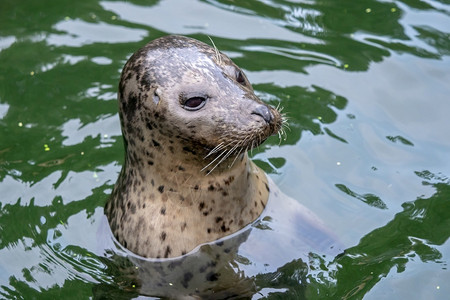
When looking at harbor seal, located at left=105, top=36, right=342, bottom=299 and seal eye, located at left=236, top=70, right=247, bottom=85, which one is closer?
harbor seal, located at left=105, top=36, right=342, bottom=299

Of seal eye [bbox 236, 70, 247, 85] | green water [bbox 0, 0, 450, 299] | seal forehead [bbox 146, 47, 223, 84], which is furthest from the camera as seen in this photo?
green water [bbox 0, 0, 450, 299]

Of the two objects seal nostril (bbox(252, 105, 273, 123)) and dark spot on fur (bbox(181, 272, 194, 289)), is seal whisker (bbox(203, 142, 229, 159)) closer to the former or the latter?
seal nostril (bbox(252, 105, 273, 123))

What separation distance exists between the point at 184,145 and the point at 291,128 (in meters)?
2.18

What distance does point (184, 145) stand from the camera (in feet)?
18.3

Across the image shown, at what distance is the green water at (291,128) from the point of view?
6285 mm

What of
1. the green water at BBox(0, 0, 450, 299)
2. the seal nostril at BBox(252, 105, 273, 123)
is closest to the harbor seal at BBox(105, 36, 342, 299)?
the seal nostril at BBox(252, 105, 273, 123)

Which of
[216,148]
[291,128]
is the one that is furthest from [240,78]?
[291,128]

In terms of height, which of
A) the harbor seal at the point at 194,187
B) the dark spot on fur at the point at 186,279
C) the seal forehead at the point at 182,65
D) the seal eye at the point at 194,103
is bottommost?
the dark spot on fur at the point at 186,279

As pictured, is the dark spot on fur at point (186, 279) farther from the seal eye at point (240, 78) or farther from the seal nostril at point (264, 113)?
the seal eye at point (240, 78)

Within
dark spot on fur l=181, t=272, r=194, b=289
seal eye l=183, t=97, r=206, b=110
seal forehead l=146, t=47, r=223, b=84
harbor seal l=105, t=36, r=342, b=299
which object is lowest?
dark spot on fur l=181, t=272, r=194, b=289

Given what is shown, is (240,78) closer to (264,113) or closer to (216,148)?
(264,113)

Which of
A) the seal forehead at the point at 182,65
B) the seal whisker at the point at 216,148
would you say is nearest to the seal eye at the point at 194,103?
the seal forehead at the point at 182,65

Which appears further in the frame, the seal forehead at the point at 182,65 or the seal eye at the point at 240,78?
the seal eye at the point at 240,78

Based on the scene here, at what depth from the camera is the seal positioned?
5469 millimetres
